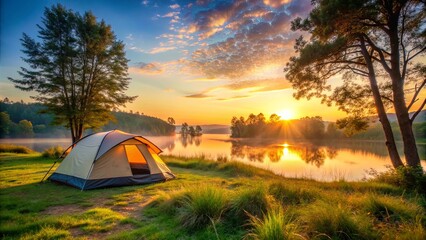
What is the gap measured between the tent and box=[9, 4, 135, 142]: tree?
8666 mm

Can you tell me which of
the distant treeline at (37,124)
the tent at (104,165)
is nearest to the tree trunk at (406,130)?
the tent at (104,165)

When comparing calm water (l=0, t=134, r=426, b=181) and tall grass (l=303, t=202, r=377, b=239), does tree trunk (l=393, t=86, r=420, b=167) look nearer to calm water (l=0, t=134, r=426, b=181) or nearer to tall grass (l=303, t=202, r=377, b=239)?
calm water (l=0, t=134, r=426, b=181)

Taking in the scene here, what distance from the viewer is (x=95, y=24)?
17031 millimetres

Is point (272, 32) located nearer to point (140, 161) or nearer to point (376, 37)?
point (376, 37)

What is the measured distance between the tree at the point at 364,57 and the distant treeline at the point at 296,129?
5084 centimetres

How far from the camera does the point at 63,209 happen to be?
18.0 feet

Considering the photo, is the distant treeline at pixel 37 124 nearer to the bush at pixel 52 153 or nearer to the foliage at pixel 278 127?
the bush at pixel 52 153

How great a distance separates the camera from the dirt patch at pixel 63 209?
5.22 metres

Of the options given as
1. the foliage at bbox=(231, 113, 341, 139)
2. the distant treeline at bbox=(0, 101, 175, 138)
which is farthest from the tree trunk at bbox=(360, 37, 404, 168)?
the foliage at bbox=(231, 113, 341, 139)

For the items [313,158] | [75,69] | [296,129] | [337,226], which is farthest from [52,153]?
[296,129]

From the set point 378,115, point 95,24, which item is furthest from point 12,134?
point 378,115

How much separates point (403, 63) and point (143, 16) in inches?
461

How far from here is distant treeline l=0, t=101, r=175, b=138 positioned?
191 ft

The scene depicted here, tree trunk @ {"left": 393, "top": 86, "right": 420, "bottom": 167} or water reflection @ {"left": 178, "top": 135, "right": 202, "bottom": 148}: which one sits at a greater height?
tree trunk @ {"left": 393, "top": 86, "right": 420, "bottom": 167}
